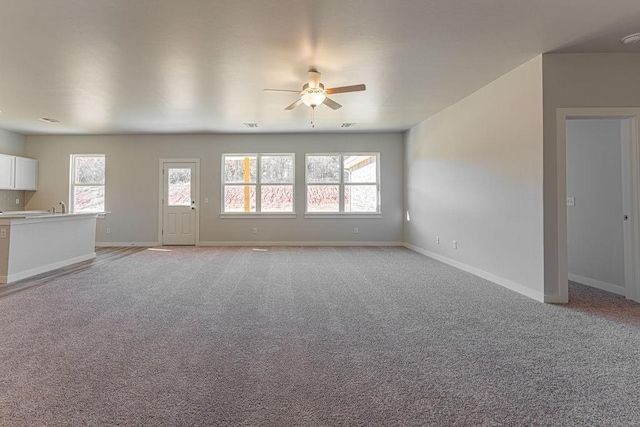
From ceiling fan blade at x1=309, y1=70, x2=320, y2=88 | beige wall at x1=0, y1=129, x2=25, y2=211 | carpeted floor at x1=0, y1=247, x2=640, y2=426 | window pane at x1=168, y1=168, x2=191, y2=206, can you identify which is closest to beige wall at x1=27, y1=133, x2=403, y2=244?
beige wall at x1=0, y1=129, x2=25, y2=211

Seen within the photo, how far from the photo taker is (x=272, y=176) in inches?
311

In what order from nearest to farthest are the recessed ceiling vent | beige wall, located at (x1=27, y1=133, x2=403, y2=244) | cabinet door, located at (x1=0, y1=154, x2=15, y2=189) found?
the recessed ceiling vent < cabinet door, located at (x1=0, y1=154, x2=15, y2=189) < beige wall, located at (x1=27, y1=133, x2=403, y2=244)

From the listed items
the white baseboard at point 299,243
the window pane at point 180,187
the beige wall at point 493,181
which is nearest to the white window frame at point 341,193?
the white baseboard at point 299,243

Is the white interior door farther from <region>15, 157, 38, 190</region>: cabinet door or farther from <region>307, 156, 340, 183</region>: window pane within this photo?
<region>15, 157, 38, 190</region>: cabinet door

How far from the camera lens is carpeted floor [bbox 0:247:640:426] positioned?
1.56 m

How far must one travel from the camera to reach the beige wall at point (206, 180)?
774 centimetres

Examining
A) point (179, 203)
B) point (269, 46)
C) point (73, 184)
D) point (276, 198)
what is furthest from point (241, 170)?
point (269, 46)

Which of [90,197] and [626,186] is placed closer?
[626,186]

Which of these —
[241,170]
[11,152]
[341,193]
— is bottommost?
[341,193]

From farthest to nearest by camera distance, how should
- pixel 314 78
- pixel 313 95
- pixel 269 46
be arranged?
1. pixel 313 95
2. pixel 314 78
3. pixel 269 46

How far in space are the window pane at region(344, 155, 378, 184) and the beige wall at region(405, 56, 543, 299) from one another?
5.50ft

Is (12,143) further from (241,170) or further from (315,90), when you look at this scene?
(315,90)

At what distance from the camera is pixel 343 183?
792cm

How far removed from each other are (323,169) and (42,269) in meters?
5.58
